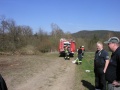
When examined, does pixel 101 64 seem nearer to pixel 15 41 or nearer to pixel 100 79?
pixel 100 79

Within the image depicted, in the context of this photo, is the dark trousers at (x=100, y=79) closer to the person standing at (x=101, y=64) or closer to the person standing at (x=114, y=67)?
the person standing at (x=101, y=64)

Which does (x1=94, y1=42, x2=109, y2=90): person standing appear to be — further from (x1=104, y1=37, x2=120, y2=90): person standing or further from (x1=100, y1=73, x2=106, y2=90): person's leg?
(x1=104, y1=37, x2=120, y2=90): person standing

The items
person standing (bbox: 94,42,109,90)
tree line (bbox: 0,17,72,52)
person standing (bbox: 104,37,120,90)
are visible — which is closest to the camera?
person standing (bbox: 104,37,120,90)

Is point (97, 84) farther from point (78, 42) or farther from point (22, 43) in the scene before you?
point (78, 42)

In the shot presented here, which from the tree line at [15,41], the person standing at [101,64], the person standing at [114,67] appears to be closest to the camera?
the person standing at [114,67]

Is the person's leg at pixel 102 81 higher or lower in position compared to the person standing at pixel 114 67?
lower

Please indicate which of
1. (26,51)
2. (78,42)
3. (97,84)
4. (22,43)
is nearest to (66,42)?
(26,51)

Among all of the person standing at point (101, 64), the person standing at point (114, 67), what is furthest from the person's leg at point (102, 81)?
the person standing at point (114, 67)

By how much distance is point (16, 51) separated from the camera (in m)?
50.3

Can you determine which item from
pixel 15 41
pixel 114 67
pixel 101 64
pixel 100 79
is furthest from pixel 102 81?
pixel 15 41

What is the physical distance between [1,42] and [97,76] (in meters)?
44.8

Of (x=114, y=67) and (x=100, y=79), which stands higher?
(x=114, y=67)

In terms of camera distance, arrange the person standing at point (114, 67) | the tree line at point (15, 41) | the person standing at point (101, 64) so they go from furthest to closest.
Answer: the tree line at point (15, 41) < the person standing at point (101, 64) < the person standing at point (114, 67)

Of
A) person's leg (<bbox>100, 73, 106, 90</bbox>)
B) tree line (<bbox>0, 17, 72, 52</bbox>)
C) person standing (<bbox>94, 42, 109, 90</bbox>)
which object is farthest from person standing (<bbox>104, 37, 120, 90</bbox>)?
tree line (<bbox>0, 17, 72, 52</bbox>)
